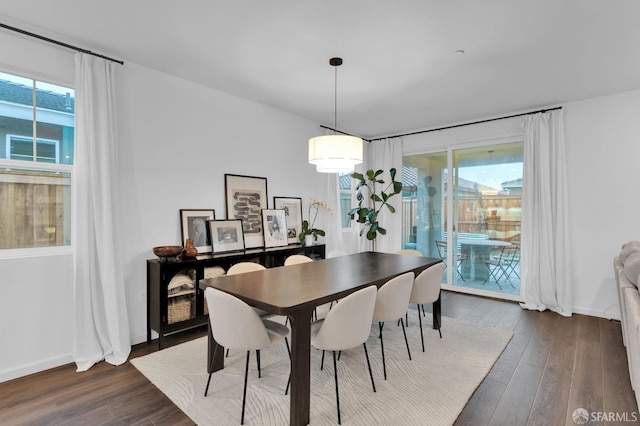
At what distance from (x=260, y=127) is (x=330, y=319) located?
307cm

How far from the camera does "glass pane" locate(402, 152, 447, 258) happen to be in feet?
18.3

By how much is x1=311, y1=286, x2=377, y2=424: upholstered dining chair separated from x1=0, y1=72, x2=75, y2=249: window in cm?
241

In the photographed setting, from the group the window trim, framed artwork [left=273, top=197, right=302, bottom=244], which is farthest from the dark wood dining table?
the window trim

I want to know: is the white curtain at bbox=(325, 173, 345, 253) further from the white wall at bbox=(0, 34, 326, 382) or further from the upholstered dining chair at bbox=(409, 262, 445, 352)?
the upholstered dining chair at bbox=(409, 262, 445, 352)

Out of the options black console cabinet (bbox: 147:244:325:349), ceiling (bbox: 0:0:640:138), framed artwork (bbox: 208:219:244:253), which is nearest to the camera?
ceiling (bbox: 0:0:640:138)

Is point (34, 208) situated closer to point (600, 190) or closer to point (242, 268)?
point (242, 268)

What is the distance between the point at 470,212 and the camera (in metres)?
5.26

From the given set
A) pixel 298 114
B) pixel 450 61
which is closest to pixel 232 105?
pixel 298 114

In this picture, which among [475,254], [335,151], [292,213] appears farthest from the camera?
[475,254]

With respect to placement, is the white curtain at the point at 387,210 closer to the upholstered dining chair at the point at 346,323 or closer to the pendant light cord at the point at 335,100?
the pendant light cord at the point at 335,100

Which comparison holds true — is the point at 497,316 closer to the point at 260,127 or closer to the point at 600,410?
the point at 600,410

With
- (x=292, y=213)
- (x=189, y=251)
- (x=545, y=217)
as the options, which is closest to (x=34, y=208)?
(x=189, y=251)

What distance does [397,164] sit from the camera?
5898 millimetres

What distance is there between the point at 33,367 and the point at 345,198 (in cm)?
456
